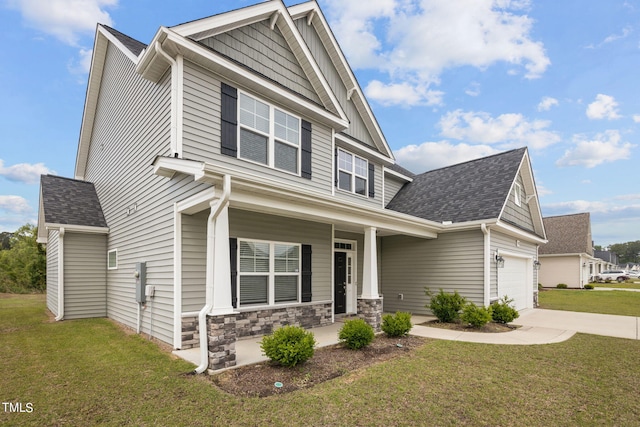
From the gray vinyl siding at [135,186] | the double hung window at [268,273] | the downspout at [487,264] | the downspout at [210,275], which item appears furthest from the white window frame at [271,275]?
the downspout at [487,264]

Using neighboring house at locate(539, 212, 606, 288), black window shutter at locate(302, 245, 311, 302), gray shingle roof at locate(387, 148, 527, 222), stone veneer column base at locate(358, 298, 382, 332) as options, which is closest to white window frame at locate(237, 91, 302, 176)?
black window shutter at locate(302, 245, 311, 302)

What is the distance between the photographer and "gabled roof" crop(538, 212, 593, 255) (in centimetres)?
2627

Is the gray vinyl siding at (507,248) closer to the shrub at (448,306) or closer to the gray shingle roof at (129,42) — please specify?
the shrub at (448,306)

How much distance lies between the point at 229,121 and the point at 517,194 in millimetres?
11260

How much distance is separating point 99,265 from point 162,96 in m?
6.51

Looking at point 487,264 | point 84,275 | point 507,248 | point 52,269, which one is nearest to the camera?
point 487,264

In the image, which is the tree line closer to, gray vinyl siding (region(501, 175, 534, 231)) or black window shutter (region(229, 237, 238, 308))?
black window shutter (region(229, 237, 238, 308))

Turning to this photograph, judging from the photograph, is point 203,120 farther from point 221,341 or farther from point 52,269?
point 52,269

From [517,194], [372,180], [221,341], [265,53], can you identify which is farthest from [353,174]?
[221,341]

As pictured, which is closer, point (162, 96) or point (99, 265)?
point (162, 96)

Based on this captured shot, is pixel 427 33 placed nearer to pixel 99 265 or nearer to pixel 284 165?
pixel 284 165

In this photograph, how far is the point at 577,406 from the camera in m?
4.14

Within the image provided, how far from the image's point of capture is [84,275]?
10.5m

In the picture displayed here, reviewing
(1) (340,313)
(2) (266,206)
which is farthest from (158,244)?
(1) (340,313)
